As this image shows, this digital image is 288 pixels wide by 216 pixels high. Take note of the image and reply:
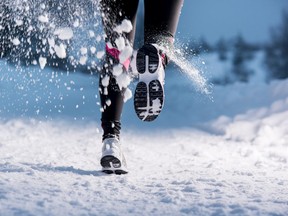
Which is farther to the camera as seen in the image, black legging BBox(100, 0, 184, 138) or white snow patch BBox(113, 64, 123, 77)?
white snow patch BBox(113, 64, 123, 77)

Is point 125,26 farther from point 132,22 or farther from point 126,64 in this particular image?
point 126,64

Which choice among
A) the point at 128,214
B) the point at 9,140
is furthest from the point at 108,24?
the point at 9,140

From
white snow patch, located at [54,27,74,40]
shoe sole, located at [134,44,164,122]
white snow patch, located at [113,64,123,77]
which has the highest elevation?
white snow patch, located at [54,27,74,40]

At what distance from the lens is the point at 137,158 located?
8.43 feet

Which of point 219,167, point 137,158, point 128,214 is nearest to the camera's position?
point 128,214

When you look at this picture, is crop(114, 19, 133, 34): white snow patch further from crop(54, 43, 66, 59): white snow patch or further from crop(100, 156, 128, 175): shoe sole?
crop(100, 156, 128, 175): shoe sole

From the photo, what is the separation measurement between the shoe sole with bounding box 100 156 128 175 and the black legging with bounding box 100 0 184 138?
15 cm

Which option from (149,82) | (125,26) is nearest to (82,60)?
(125,26)

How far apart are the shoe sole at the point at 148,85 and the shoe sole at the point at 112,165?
0.29m

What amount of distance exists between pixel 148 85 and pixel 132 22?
359 millimetres

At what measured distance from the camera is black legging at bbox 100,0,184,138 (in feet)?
6.22

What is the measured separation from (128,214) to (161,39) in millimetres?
781

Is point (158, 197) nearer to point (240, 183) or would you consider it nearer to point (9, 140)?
point (240, 183)

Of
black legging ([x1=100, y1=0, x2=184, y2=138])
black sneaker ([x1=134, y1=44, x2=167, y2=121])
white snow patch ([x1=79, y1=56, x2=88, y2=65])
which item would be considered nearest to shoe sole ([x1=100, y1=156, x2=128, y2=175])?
black legging ([x1=100, y1=0, x2=184, y2=138])
